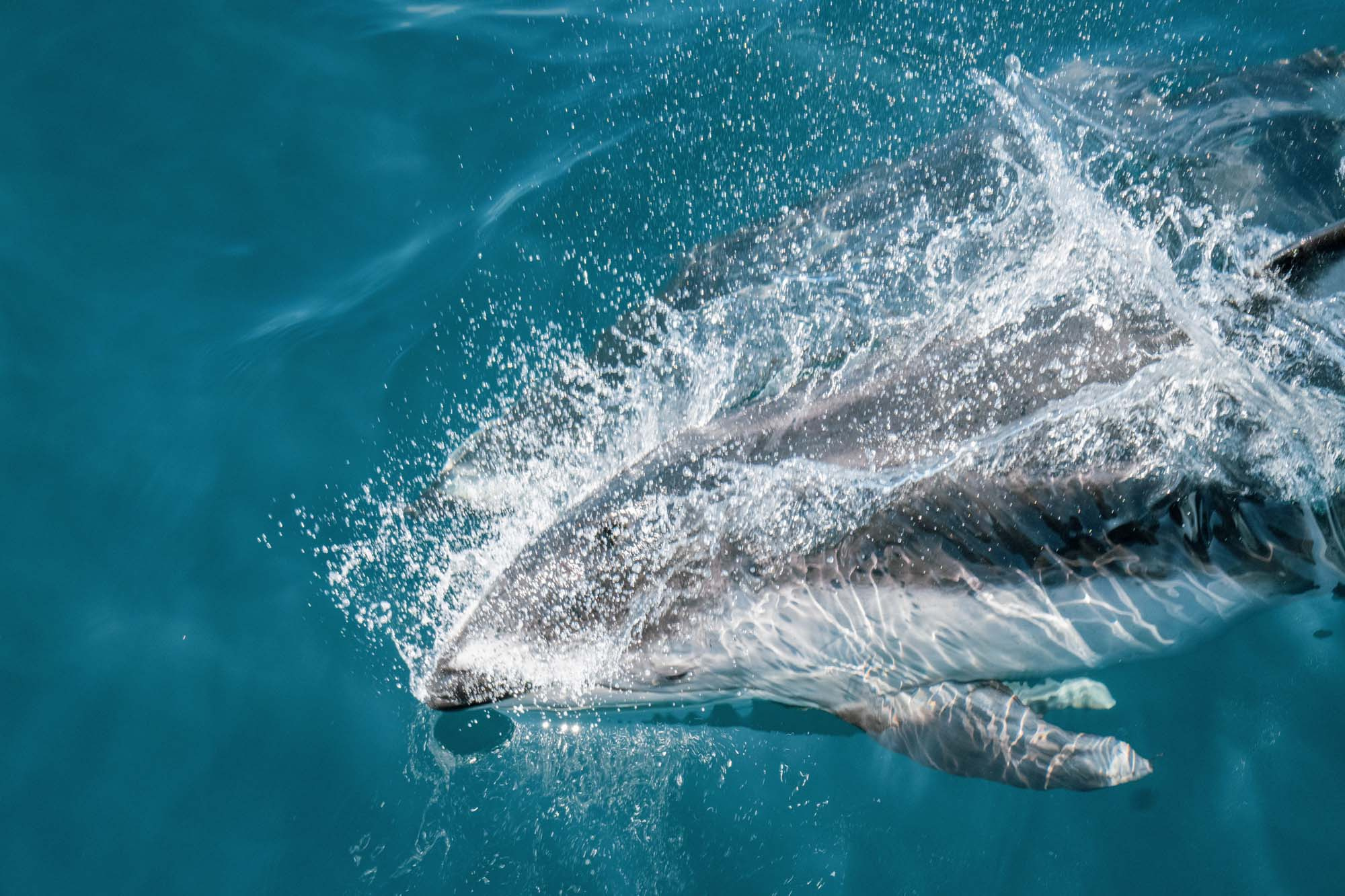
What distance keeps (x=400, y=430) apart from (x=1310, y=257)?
15.2ft

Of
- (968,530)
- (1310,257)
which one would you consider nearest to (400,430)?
(968,530)

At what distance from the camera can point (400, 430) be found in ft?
19.8

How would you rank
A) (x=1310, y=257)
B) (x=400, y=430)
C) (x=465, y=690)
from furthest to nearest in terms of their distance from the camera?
(x=400, y=430) < (x=465, y=690) < (x=1310, y=257)

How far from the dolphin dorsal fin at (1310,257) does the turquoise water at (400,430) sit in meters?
1.70

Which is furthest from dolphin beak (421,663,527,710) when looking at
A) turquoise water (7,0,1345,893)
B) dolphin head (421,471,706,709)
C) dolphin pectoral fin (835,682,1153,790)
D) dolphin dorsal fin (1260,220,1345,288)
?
dolphin dorsal fin (1260,220,1345,288)

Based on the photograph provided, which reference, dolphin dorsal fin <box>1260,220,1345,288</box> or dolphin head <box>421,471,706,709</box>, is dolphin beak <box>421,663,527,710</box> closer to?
dolphin head <box>421,471,706,709</box>

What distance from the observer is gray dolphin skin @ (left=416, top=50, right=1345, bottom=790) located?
14.5 feet

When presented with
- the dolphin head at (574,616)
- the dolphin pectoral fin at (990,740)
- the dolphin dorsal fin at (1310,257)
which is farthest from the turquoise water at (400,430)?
the dolphin dorsal fin at (1310,257)

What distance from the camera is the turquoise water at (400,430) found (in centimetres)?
444

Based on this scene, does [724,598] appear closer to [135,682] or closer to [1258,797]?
[1258,797]

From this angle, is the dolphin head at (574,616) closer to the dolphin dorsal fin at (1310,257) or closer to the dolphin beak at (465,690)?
the dolphin beak at (465,690)

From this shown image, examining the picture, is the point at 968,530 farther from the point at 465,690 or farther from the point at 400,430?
Answer: the point at 400,430

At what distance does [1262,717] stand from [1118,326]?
6.12 feet

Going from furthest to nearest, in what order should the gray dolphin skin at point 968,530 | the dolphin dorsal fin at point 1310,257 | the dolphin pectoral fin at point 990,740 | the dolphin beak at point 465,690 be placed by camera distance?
the dolphin beak at point 465,690, the gray dolphin skin at point 968,530, the dolphin pectoral fin at point 990,740, the dolphin dorsal fin at point 1310,257
